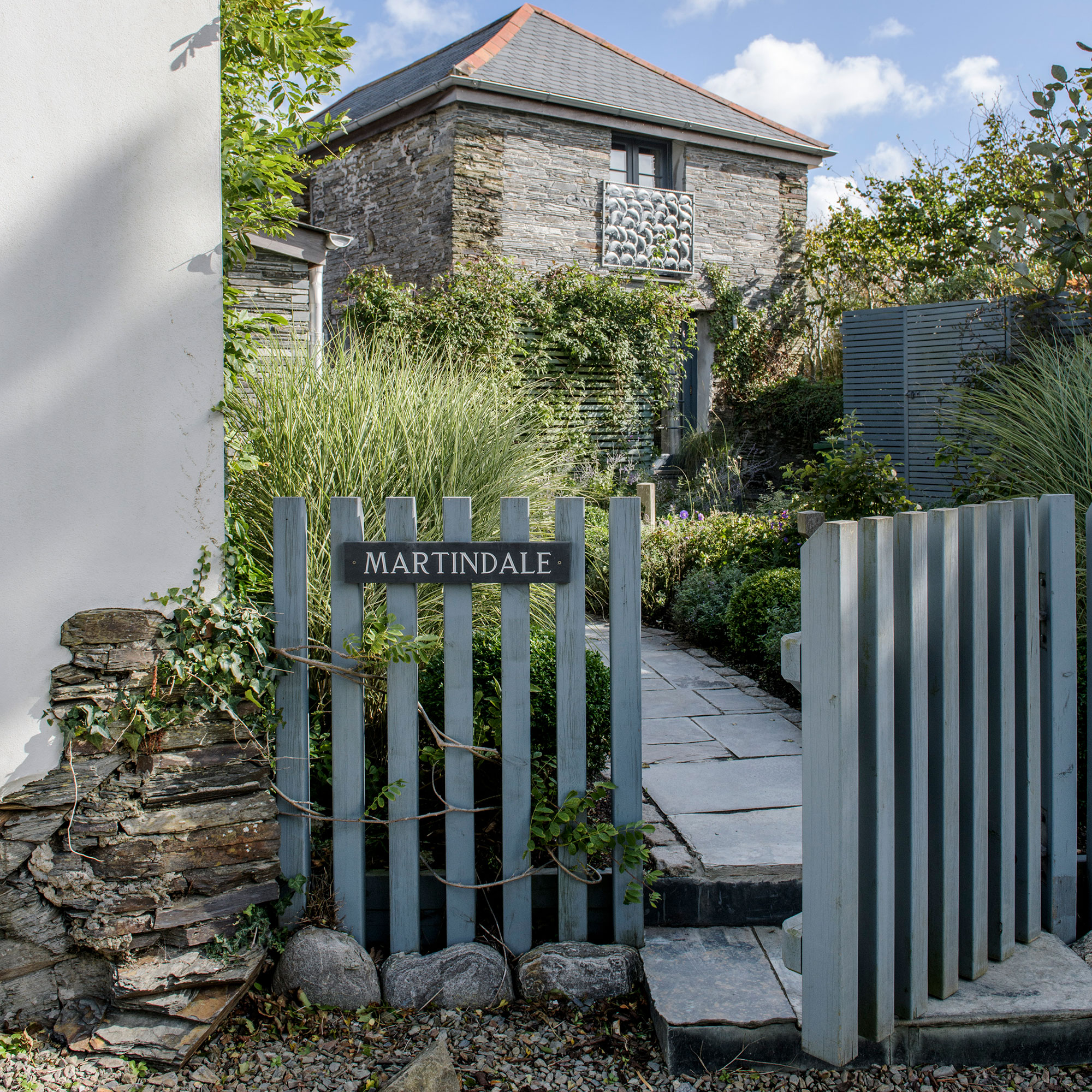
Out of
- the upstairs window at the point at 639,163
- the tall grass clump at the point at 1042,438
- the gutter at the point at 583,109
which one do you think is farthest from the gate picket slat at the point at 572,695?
the upstairs window at the point at 639,163

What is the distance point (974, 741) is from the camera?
213cm

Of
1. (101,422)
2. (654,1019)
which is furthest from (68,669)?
(654,1019)

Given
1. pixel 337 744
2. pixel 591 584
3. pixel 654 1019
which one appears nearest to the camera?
pixel 654 1019

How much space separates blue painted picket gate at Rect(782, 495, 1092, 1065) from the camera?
6.03ft

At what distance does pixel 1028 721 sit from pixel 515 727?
4.32ft

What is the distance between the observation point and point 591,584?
5902 millimetres

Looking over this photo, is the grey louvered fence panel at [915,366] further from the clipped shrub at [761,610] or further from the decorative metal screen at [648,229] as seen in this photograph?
the decorative metal screen at [648,229]

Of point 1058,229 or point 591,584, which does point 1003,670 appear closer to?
point 1058,229

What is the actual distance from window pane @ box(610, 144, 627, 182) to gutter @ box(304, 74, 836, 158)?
0.47 meters

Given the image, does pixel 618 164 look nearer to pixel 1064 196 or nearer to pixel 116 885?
pixel 1064 196

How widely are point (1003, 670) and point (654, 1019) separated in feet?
3.95

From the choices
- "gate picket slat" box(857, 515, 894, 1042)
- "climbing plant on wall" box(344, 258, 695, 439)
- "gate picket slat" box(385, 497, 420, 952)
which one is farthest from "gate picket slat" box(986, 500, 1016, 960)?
"climbing plant on wall" box(344, 258, 695, 439)

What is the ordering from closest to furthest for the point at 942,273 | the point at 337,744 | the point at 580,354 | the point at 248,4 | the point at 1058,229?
the point at 337,744
the point at 248,4
the point at 1058,229
the point at 580,354
the point at 942,273

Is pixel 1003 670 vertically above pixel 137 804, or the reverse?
pixel 1003 670
